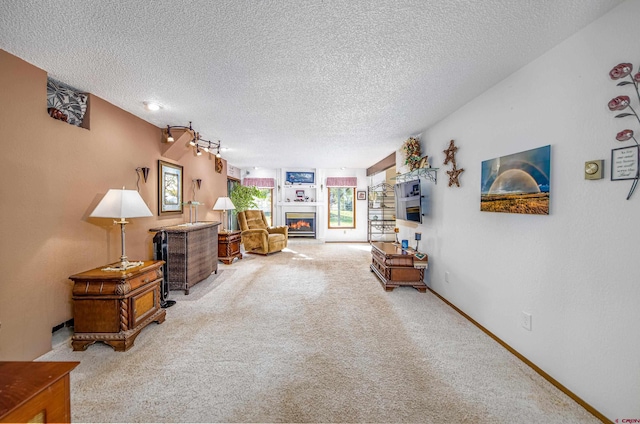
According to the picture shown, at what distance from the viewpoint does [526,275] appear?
2.03 metres

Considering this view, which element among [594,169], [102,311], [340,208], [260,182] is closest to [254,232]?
[260,182]

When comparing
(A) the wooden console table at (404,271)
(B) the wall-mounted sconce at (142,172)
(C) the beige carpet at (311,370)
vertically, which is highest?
(B) the wall-mounted sconce at (142,172)

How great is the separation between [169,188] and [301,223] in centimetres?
487

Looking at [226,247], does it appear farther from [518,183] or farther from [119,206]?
[518,183]

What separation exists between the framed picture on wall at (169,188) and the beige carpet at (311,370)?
1662 mm

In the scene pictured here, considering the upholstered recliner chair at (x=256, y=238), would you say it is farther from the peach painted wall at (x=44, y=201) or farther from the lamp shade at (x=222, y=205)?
the peach painted wall at (x=44, y=201)

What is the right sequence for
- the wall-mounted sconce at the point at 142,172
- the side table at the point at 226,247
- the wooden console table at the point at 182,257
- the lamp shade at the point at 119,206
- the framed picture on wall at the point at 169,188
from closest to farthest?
1. the lamp shade at the point at 119,206
2. the wall-mounted sconce at the point at 142,172
3. the wooden console table at the point at 182,257
4. the framed picture on wall at the point at 169,188
5. the side table at the point at 226,247

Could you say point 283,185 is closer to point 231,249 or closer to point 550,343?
point 231,249

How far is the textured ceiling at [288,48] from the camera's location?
146 cm

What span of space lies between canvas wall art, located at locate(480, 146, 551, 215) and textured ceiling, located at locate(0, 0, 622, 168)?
753mm

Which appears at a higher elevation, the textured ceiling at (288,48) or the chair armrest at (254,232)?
the textured ceiling at (288,48)

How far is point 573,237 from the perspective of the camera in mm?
1677

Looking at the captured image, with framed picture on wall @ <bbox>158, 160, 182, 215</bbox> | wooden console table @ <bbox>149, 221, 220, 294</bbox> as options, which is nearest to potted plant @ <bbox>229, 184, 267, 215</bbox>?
framed picture on wall @ <bbox>158, 160, 182, 215</bbox>

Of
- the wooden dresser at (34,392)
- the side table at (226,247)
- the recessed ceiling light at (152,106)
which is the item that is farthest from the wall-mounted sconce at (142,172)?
the wooden dresser at (34,392)
